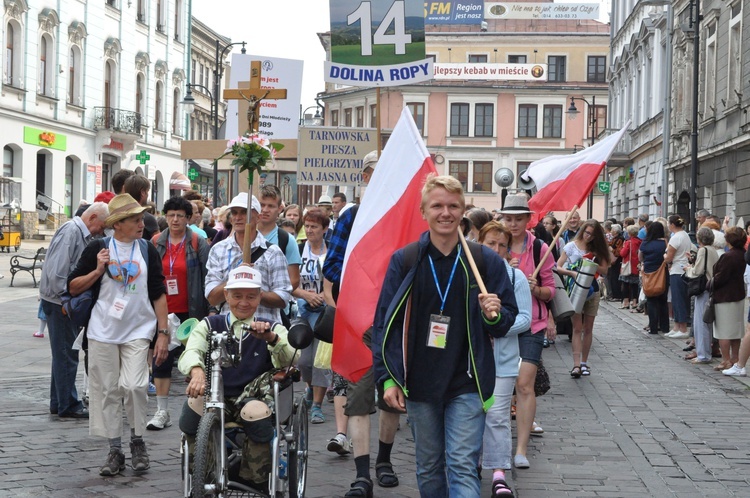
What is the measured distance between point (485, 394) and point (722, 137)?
24.2 m

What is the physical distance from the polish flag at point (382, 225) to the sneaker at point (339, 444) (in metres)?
1.83

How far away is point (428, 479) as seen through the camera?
501 cm

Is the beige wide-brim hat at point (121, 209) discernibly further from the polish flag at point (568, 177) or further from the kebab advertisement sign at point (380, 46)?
the polish flag at point (568, 177)

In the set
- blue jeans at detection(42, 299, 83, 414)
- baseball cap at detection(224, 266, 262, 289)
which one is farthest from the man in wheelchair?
blue jeans at detection(42, 299, 83, 414)

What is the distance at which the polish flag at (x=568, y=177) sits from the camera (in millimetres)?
9477

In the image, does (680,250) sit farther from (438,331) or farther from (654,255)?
(438,331)

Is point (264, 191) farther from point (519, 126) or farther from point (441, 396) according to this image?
point (519, 126)

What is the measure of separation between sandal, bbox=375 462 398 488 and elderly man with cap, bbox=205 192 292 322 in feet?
4.18

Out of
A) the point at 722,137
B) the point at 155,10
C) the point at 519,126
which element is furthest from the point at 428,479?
the point at 519,126

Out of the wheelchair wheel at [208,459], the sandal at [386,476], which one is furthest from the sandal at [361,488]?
the wheelchair wheel at [208,459]

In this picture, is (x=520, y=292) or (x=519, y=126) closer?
(x=520, y=292)

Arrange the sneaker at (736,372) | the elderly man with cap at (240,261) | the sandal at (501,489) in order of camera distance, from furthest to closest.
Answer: the sneaker at (736,372) < the elderly man with cap at (240,261) < the sandal at (501,489)

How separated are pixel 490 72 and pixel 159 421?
66.3 metres

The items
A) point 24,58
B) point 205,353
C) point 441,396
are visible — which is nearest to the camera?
point 441,396
